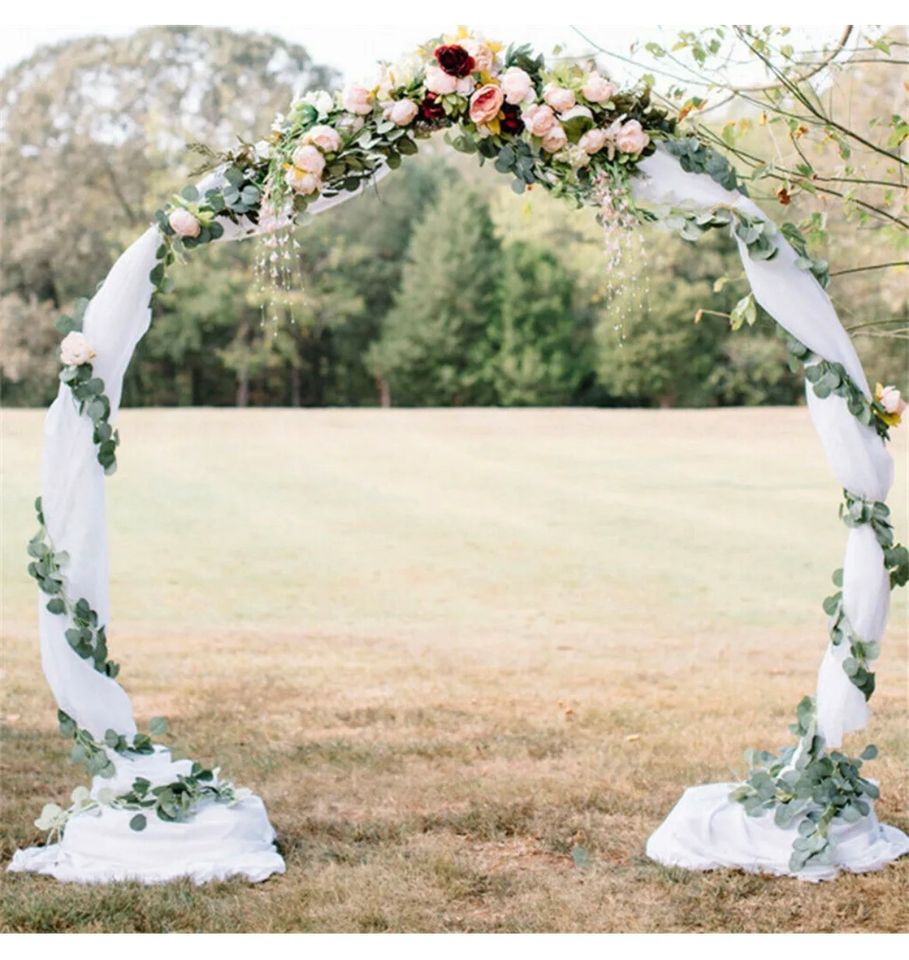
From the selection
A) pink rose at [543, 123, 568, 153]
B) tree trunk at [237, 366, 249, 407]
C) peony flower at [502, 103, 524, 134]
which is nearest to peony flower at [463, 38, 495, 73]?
peony flower at [502, 103, 524, 134]

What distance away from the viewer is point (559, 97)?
3.36m

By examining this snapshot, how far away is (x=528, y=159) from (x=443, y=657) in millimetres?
4220

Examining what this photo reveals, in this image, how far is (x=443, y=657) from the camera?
727cm

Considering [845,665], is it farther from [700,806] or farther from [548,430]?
[548,430]

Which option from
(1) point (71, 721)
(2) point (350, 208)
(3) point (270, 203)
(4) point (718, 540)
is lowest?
(4) point (718, 540)

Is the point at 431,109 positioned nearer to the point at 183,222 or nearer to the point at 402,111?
the point at 402,111

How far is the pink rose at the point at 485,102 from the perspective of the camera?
3352 mm

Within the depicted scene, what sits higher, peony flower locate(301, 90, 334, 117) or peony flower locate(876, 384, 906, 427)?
peony flower locate(301, 90, 334, 117)

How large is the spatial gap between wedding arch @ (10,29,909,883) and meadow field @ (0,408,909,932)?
154 mm

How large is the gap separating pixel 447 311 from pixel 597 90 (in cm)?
1432

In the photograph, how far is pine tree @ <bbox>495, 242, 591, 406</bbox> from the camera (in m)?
17.3

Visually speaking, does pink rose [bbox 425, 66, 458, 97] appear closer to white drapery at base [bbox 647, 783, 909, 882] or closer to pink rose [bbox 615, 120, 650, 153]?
pink rose [bbox 615, 120, 650, 153]

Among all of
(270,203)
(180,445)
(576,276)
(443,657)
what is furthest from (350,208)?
(270,203)

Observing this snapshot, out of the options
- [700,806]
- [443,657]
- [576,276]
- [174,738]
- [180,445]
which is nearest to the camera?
[700,806]
